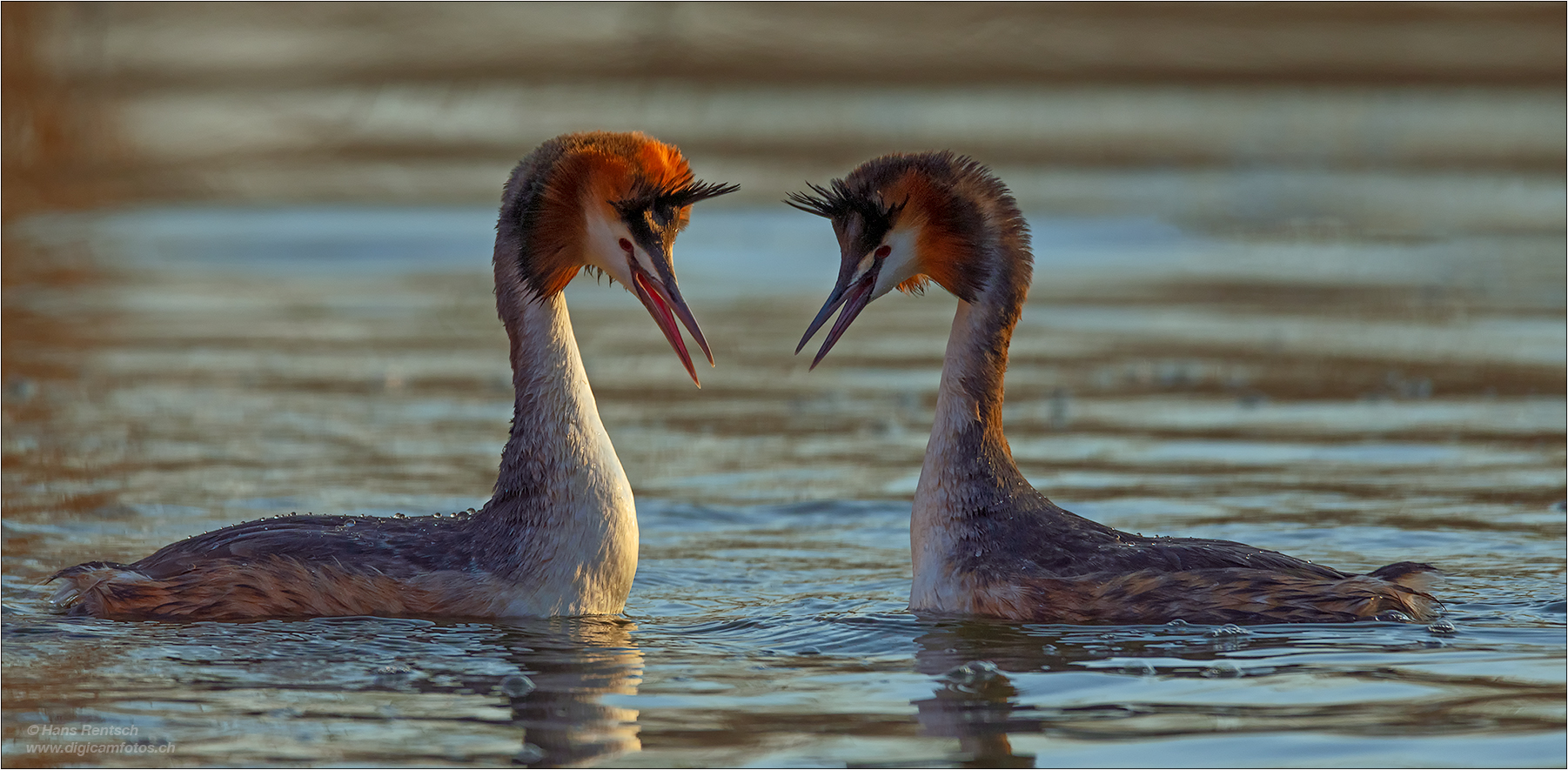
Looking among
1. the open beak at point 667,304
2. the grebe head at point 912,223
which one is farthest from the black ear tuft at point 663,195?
the grebe head at point 912,223

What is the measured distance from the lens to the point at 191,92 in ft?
77.8

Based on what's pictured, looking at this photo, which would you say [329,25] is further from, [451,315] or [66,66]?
[451,315]

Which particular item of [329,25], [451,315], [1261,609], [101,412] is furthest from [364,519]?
[329,25]

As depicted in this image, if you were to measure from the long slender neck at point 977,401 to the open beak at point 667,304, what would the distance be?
1055 millimetres

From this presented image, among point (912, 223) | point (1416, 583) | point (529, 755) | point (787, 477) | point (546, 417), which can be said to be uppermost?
point (912, 223)

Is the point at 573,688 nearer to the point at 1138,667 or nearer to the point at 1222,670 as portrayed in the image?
the point at 1138,667

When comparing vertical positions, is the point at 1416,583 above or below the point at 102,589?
above

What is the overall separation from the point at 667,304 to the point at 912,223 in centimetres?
109

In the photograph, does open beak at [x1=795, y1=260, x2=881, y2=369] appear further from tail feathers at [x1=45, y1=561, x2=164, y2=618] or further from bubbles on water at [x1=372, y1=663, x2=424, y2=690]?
tail feathers at [x1=45, y1=561, x2=164, y2=618]

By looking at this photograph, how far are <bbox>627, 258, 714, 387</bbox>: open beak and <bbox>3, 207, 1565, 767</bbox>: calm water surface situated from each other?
1.17 metres

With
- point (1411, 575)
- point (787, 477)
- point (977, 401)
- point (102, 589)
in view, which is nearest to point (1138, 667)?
point (1411, 575)

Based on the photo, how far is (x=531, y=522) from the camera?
8641 millimetres

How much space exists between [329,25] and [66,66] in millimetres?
3078

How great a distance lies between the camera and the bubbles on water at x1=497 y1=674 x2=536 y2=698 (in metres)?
7.49
